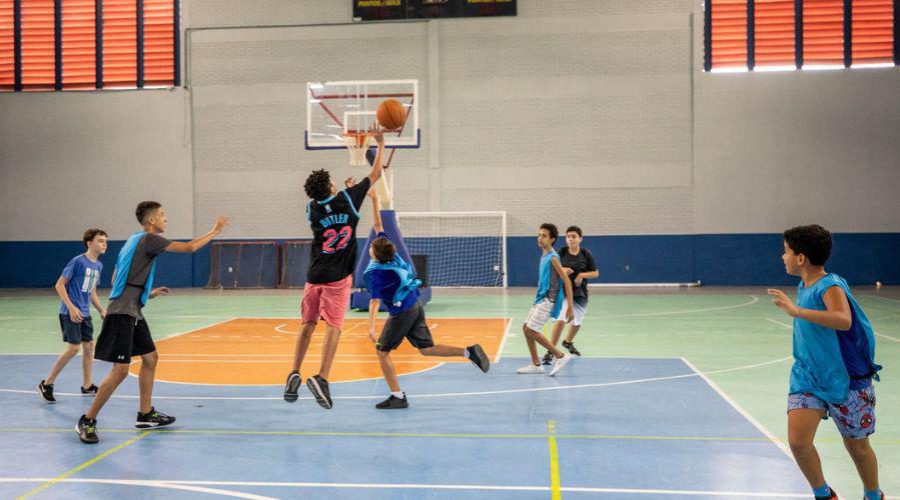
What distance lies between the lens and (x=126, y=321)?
6055mm

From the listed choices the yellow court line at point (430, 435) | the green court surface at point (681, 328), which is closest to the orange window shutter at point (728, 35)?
the green court surface at point (681, 328)

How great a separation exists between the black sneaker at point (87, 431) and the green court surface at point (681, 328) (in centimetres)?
244

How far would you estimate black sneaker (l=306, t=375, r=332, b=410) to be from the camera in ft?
20.1

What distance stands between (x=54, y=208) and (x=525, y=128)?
628 inches

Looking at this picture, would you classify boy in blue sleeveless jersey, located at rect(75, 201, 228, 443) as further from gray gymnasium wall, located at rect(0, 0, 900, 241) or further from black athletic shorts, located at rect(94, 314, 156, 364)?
gray gymnasium wall, located at rect(0, 0, 900, 241)

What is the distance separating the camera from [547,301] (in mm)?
8898

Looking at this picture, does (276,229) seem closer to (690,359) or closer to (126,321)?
(690,359)

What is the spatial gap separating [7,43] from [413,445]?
2664 centimetres

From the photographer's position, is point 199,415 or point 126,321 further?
point 199,415

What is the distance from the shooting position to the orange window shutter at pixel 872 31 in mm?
23484

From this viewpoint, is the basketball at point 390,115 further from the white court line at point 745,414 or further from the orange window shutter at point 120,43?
the orange window shutter at point 120,43

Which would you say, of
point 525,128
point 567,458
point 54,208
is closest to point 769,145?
point 525,128

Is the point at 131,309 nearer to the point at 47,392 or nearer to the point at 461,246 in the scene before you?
the point at 47,392

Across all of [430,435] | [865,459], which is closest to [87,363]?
[430,435]
